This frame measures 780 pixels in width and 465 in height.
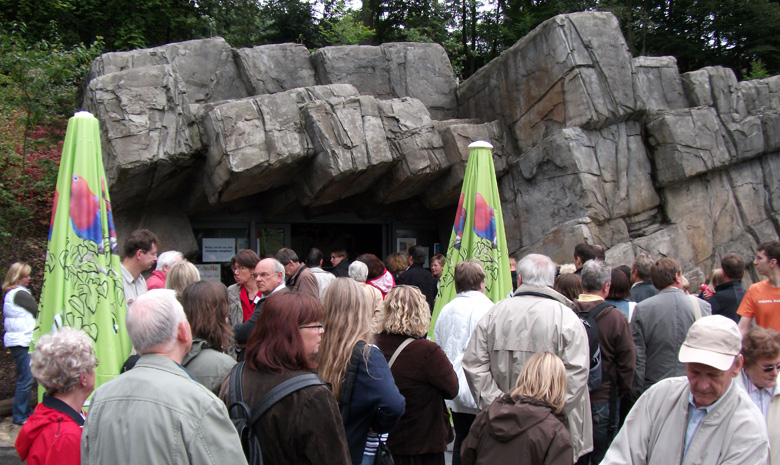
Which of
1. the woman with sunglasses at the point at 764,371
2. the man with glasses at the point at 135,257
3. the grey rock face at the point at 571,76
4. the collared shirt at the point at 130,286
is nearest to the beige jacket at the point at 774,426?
the woman with sunglasses at the point at 764,371

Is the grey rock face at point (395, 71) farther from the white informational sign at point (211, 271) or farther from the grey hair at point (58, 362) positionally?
the grey hair at point (58, 362)

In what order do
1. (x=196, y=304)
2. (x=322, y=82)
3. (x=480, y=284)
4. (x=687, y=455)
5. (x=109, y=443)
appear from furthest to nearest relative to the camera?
(x=322, y=82) → (x=480, y=284) → (x=196, y=304) → (x=687, y=455) → (x=109, y=443)

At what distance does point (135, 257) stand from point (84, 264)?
47 centimetres

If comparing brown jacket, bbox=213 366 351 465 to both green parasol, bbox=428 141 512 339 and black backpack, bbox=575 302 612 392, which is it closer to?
black backpack, bbox=575 302 612 392

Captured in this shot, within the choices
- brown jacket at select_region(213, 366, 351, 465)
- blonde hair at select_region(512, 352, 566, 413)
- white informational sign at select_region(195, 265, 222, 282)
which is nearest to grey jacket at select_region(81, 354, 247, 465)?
brown jacket at select_region(213, 366, 351, 465)

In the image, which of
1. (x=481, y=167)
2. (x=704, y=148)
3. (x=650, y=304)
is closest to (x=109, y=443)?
(x=650, y=304)

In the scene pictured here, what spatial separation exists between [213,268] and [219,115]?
9.56 feet

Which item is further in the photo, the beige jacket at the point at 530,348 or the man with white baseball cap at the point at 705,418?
the beige jacket at the point at 530,348

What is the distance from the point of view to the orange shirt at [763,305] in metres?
4.82

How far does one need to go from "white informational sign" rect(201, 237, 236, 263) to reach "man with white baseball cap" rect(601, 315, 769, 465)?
9.33 m

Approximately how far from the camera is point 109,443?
2051 millimetres

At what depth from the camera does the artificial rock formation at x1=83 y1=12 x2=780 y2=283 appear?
9602 millimetres

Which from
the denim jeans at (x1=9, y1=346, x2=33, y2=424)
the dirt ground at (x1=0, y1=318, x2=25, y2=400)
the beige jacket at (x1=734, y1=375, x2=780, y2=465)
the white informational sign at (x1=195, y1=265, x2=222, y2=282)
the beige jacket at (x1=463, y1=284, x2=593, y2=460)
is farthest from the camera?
the white informational sign at (x1=195, y1=265, x2=222, y2=282)

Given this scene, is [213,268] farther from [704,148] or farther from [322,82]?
[704,148]
